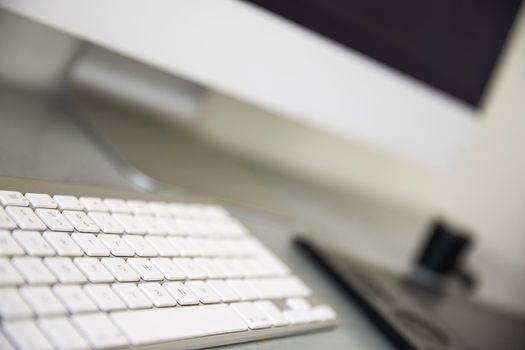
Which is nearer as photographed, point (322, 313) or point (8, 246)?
point (8, 246)

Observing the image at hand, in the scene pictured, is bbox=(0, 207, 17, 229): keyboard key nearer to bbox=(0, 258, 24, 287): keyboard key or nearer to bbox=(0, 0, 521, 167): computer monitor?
bbox=(0, 258, 24, 287): keyboard key

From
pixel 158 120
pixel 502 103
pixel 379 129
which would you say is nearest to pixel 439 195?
pixel 502 103

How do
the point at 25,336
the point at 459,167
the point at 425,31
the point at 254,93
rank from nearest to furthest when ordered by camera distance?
the point at 25,336 < the point at 254,93 < the point at 425,31 < the point at 459,167

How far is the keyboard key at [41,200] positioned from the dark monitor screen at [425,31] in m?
0.31

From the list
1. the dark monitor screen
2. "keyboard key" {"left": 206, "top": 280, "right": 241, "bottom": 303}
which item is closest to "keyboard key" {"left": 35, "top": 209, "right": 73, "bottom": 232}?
"keyboard key" {"left": 206, "top": 280, "right": 241, "bottom": 303}

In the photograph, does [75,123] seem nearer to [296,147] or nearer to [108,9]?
[108,9]

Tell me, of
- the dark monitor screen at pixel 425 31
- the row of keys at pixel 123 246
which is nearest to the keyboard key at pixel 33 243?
the row of keys at pixel 123 246

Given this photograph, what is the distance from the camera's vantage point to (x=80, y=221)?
1.11 ft

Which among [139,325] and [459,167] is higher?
[459,167]

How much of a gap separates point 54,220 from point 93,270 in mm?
51

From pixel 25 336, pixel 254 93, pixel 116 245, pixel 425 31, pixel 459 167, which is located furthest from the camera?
pixel 459 167

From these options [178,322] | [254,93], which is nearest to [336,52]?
[254,93]

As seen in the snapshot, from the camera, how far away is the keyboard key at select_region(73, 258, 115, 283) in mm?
291

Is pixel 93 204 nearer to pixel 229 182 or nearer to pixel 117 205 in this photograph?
pixel 117 205
